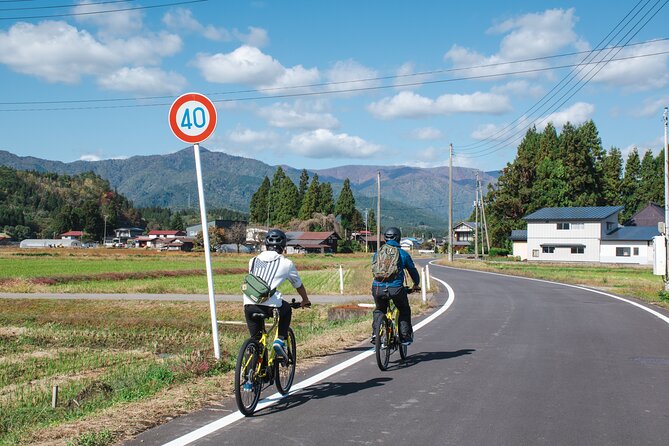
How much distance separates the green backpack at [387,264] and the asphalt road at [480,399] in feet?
3.88

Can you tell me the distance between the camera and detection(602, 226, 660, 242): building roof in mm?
62375

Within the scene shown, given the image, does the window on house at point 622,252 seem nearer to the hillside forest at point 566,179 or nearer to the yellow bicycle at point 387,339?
the hillside forest at point 566,179

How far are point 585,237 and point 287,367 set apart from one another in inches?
2583

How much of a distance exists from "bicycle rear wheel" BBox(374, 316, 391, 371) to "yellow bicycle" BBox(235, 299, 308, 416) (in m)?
1.50

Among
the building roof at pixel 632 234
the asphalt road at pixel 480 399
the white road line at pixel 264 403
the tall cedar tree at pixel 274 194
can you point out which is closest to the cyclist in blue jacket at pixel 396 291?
the asphalt road at pixel 480 399

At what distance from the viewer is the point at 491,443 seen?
4812 mm

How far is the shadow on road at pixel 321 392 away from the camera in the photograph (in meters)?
6.00

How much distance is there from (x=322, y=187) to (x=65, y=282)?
78878 millimetres

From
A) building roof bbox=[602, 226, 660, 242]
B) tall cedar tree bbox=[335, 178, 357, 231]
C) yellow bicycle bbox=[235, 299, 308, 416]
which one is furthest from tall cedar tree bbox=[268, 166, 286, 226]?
yellow bicycle bbox=[235, 299, 308, 416]

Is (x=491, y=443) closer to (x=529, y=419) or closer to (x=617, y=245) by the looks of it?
(x=529, y=419)

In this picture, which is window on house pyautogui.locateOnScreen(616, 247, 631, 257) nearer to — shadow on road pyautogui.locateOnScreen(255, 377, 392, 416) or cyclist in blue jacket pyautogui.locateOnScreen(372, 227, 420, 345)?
cyclist in blue jacket pyautogui.locateOnScreen(372, 227, 420, 345)

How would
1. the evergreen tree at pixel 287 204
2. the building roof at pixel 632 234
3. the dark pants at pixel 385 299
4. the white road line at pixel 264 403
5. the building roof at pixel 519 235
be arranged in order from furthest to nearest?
the evergreen tree at pixel 287 204 < the building roof at pixel 519 235 < the building roof at pixel 632 234 < the dark pants at pixel 385 299 < the white road line at pixel 264 403

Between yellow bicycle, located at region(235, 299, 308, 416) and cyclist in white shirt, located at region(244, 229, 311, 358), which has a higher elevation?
cyclist in white shirt, located at region(244, 229, 311, 358)

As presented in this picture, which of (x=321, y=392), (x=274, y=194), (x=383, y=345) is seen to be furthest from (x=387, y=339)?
(x=274, y=194)
